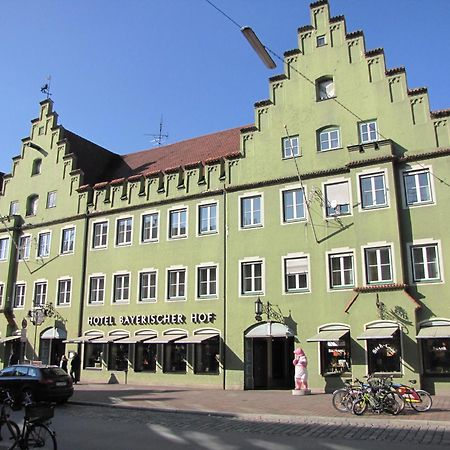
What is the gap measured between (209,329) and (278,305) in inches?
165

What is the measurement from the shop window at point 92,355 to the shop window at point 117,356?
32.4 inches

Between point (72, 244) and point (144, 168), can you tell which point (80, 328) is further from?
point (144, 168)

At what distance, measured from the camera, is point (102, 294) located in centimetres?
3241

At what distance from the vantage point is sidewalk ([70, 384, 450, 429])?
14.9 metres

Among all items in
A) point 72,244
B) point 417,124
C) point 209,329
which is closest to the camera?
point 417,124

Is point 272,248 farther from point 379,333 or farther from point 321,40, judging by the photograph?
point 321,40

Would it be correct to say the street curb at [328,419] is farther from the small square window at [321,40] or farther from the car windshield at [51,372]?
the small square window at [321,40]

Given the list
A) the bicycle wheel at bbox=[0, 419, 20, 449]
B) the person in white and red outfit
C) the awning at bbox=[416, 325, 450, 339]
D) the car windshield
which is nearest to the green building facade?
the awning at bbox=[416, 325, 450, 339]

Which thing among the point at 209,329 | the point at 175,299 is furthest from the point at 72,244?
the point at 209,329

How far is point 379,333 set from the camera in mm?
22000

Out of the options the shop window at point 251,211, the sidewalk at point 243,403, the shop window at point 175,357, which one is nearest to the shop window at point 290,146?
the shop window at point 251,211

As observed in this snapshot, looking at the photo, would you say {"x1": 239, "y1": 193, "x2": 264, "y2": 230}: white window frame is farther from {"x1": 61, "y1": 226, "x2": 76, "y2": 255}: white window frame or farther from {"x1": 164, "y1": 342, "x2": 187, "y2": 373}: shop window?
{"x1": 61, "y1": 226, "x2": 76, "y2": 255}: white window frame

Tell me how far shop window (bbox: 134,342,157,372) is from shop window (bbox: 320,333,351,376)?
1021cm

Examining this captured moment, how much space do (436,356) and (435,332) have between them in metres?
1.22
